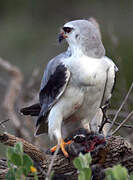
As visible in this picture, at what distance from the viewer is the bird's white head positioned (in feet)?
16.4

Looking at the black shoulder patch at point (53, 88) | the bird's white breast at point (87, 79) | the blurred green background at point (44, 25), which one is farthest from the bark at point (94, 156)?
the blurred green background at point (44, 25)

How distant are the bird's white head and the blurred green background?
375 cm

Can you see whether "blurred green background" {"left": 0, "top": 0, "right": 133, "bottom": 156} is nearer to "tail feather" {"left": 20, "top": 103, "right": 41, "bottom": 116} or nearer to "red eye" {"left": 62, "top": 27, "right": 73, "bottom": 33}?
"tail feather" {"left": 20, "top": 103, "right": 41, "bottom": 116}

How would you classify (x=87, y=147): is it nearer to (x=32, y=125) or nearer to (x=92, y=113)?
(x=92, y=113)

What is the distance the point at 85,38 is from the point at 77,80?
1.29ft

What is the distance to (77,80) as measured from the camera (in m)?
4.91

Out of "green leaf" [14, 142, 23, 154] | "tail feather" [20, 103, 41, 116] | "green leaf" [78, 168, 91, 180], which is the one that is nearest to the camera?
"green leaf" [78, 168, 91, 180]

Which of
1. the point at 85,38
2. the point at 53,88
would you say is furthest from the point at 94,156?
the point at 85,38

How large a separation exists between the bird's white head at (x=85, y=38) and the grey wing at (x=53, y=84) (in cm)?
18

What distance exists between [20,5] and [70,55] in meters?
8.52

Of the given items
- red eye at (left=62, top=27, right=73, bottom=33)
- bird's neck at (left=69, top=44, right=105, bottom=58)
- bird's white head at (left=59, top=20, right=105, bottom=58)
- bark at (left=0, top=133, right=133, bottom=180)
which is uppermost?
red eye at (left=62, top=27, right=73, bottom=33)

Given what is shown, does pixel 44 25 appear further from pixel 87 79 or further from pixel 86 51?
pixel 87 79

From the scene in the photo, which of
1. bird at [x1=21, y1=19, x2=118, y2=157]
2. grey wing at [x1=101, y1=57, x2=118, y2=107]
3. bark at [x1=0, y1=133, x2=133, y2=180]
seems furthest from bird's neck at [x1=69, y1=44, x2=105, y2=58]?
bark at [x1=0, y1=133, x2=133, y2=180]

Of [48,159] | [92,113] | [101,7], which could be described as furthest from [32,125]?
[101,7]
